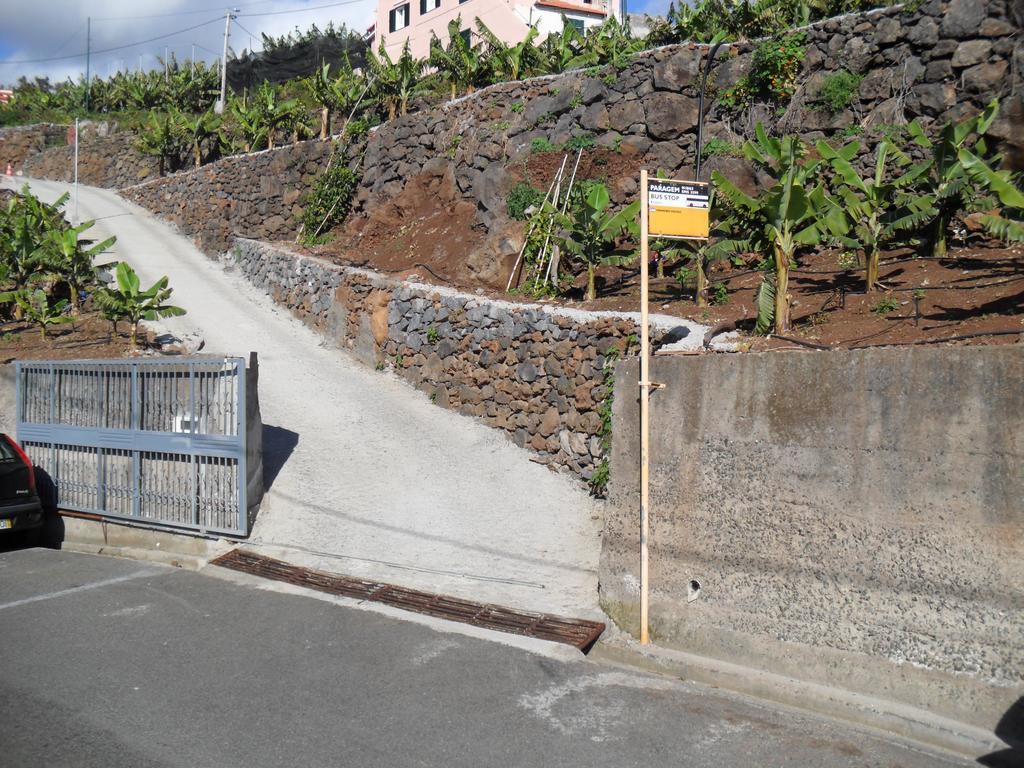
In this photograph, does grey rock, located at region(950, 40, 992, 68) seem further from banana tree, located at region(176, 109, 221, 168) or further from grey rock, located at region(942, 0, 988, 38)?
banana tree, located at region(176, 109, 221, 168)

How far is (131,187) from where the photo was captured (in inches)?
1369

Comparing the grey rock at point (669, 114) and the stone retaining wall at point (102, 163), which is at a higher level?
the stone retaining wall at point (102, 163)

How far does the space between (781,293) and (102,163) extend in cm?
3685

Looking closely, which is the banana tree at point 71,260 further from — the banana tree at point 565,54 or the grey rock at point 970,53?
the grey rock at point 970,53

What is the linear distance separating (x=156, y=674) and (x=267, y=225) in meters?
19.8

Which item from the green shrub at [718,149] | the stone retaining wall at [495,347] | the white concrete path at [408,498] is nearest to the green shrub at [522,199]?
the stone retaining wall at [495,347]

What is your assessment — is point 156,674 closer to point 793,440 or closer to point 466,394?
point 793,440

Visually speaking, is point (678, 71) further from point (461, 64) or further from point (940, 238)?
point (940, 238)

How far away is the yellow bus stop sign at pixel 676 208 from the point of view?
755 cm

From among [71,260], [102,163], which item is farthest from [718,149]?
[102,163]

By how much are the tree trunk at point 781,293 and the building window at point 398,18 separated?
121 feet

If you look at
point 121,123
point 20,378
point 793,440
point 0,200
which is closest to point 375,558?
point 793,440

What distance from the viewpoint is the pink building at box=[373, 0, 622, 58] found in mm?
36312

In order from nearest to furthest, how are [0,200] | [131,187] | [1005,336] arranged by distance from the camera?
1. [1005,336]
2. [0,200]
3. [131,187]
